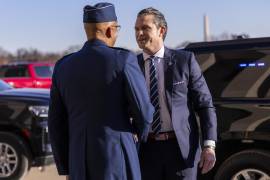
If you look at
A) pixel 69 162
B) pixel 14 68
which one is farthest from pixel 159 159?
pixel 14 68

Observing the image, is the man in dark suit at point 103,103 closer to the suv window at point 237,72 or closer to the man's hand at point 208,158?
the man's hand at point 208,158

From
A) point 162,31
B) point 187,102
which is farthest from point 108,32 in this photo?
point 187,102

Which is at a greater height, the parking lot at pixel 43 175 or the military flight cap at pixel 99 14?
the military flight cap at pixel 99 14

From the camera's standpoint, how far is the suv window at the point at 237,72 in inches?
202

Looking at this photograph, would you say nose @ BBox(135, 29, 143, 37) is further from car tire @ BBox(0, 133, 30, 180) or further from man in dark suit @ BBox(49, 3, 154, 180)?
car tire @ BBox(0, 133, 30, 180)

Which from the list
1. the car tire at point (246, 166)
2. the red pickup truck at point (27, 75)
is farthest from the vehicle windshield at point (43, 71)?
the car tire at point (246, 166)

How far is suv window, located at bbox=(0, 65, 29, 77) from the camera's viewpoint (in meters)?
20.5

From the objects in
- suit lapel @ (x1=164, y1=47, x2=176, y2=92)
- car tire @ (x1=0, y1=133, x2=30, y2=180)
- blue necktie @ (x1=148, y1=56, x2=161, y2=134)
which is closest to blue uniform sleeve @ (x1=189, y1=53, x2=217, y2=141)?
suit lapel @ (x1=164, y1=47, x2=176, y2=92)

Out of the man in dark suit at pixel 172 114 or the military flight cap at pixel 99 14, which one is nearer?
the military flight cap at pixel 99 14

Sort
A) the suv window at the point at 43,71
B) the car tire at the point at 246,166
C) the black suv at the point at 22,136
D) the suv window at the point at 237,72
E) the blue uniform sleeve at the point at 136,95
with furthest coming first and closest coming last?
the suv window at the point at 43,71 < the black suv at the point at 22,136 < the suv window at the point at 237,72 < the car tire at the point at 246,166 < the blue uniform sleeve at the point at 136,95

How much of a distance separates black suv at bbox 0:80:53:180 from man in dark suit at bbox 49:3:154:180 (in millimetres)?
4617

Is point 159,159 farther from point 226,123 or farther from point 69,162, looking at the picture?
point 226,123

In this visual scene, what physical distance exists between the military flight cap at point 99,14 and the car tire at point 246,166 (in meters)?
2.38

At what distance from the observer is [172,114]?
361 cm
